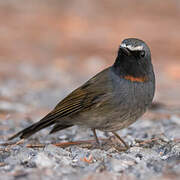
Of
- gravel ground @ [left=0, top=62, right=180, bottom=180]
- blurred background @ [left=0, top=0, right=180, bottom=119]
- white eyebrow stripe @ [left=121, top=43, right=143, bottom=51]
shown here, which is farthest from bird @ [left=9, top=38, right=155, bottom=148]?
blurred background @ [left=0, top=0, right=180, bottom=119]

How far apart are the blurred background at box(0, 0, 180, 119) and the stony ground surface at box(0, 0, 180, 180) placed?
22 mm

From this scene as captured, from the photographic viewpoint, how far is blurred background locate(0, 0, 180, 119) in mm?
9844

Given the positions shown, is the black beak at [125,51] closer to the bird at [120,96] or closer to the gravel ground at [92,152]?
the bird at [120,96]

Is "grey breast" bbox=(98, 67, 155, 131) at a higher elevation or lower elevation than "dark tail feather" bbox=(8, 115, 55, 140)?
higher

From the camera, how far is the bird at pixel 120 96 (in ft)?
19.1

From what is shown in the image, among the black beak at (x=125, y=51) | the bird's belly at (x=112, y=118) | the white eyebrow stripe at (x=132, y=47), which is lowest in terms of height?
the bird's belly at (x=112, y=118)

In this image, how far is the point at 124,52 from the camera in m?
5.80

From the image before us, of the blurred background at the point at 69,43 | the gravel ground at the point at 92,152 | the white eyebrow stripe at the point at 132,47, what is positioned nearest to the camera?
the gravel ground at the point at 92,152

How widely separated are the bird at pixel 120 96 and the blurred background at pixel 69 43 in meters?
2.17

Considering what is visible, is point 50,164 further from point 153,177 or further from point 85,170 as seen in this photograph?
point 153,177

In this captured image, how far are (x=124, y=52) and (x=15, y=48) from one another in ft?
26.9

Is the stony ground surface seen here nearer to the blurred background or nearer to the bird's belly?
the blurred background

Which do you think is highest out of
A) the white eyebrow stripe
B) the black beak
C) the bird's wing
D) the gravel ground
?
the white eyebrow stripe

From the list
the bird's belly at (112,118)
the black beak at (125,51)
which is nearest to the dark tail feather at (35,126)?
the bird's belly at (112,118)
